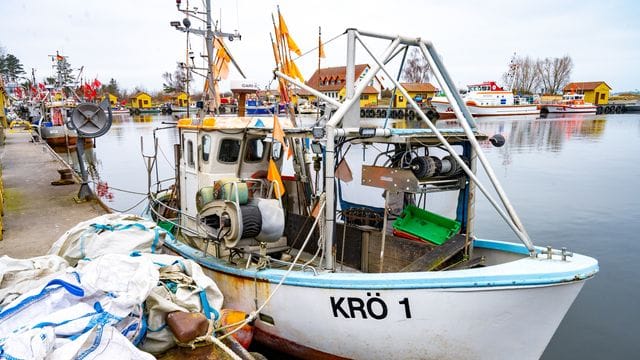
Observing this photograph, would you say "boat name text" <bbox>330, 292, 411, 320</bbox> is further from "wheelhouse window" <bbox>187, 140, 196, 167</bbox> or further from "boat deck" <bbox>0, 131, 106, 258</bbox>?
"boat deck" <bbox>0, 131, 106, 258</bbox>

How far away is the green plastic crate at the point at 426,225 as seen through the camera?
544cm

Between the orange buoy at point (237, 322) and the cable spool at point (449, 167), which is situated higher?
the cable spool at point (449, 167)

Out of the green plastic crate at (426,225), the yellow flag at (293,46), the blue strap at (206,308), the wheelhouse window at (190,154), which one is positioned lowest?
the blue strap at (206,308)

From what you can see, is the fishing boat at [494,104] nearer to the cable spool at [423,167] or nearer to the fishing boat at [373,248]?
the fishing boat at [373,248]

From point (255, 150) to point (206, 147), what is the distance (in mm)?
740

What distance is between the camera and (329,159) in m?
4.52

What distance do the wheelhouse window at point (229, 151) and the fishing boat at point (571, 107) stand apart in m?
72.0

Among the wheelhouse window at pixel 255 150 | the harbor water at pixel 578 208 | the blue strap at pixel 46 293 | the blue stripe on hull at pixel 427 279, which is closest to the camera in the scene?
the blue strap at pixel 46 293

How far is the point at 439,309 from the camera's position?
414cm

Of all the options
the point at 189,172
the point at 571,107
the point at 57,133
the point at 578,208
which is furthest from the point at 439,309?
the point at 571,107

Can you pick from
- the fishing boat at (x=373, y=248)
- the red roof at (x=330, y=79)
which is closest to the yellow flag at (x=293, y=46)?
the red roof at (x=330, y=79)

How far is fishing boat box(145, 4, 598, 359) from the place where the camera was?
411 centimetres

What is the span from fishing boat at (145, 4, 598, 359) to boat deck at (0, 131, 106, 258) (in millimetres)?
2571

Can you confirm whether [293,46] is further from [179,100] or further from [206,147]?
[179,100]
